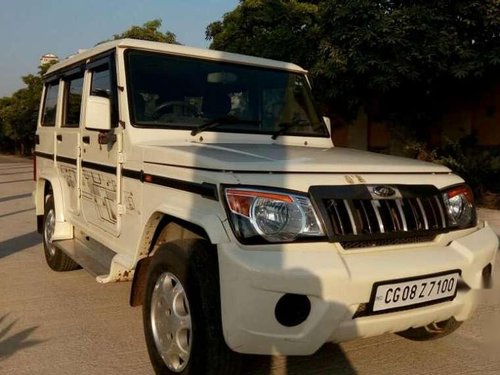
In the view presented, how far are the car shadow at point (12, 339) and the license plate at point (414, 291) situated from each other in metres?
2.41

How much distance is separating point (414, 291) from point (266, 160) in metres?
1.01

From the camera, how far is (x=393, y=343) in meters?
3.90

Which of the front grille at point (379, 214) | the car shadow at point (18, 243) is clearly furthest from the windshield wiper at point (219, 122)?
the car shadow at point (18, 243)

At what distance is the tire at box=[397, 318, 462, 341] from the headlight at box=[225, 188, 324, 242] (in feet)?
4.07

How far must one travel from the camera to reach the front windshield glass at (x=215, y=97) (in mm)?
3973

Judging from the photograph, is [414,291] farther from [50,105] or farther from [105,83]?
[50,105]

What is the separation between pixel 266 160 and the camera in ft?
9.82

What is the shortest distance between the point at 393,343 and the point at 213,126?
6.41 feet

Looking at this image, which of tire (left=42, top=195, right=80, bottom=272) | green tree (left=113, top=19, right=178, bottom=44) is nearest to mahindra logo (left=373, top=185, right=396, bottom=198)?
tire (left=42, top=195, right=80, bottom=272)

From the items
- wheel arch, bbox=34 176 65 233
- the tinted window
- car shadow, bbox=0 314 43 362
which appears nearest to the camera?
car shadow, bbox=0 314 43 362

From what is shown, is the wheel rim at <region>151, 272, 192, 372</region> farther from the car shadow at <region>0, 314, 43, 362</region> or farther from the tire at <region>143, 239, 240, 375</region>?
the car shadow at <region>0, 314, 43, 362</region>

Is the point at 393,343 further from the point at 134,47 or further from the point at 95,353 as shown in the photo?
the point at 134,47

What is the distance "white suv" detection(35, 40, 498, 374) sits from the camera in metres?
2.64

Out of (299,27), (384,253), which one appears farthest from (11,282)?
(299,27)
